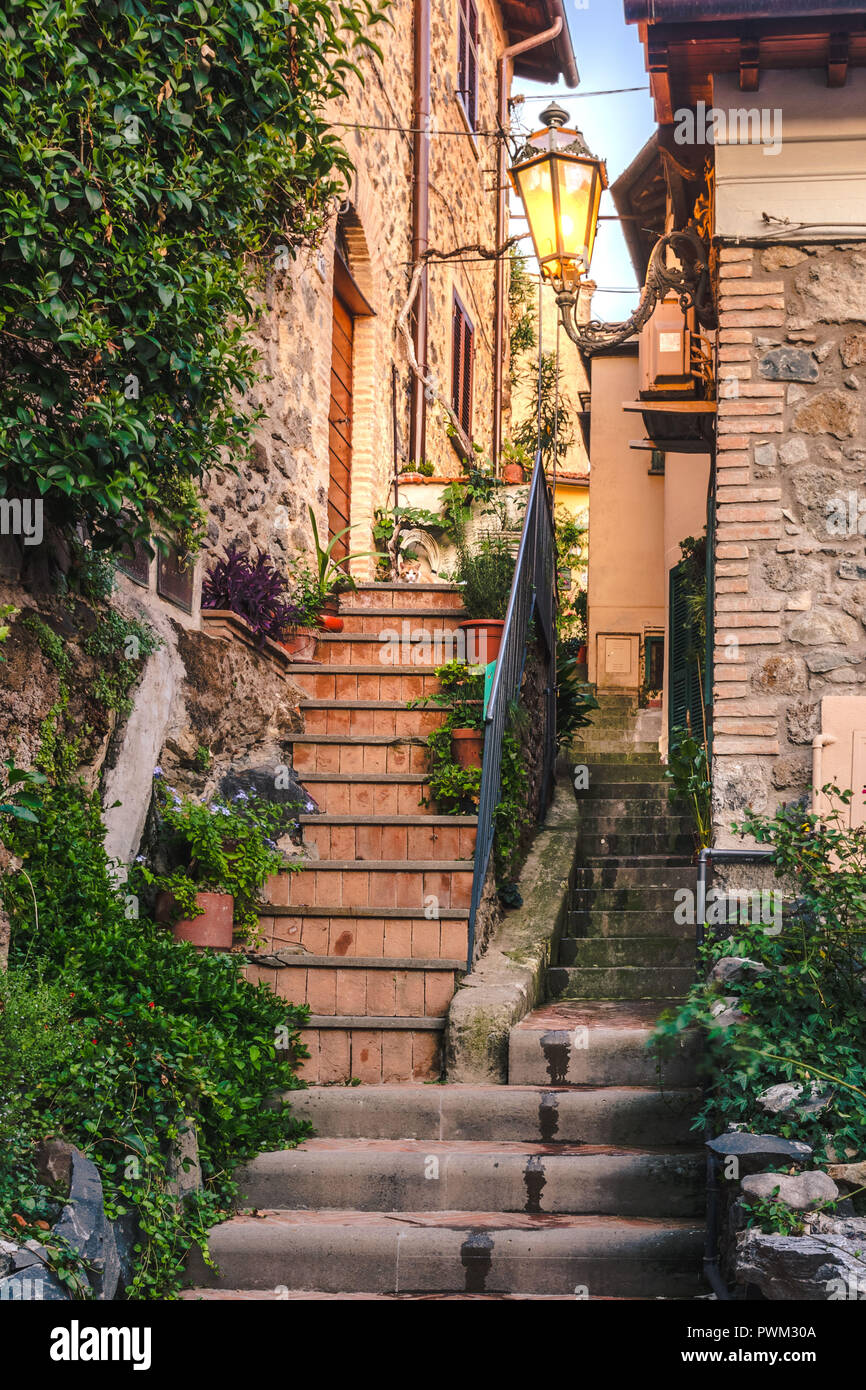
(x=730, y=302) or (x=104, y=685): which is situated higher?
(x=730, y=302)

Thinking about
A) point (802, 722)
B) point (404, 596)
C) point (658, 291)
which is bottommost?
point (802, 722)

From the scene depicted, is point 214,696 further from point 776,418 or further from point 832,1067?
point 832,1067

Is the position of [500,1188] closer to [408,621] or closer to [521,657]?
[521,657]

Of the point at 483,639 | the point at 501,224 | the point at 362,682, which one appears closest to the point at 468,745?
the point at 362,682

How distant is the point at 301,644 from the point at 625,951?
2.37 m

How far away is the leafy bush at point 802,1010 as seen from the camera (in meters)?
3.59

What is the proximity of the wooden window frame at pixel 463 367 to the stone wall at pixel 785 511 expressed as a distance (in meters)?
7.14

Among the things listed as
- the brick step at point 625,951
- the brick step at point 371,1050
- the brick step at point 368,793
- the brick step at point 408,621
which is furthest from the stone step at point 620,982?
the brick step at point 408,621

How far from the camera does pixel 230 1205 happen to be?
4062mm

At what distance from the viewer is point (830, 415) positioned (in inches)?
227

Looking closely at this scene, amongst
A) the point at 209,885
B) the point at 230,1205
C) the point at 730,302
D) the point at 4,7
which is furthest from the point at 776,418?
the point at 230,1205

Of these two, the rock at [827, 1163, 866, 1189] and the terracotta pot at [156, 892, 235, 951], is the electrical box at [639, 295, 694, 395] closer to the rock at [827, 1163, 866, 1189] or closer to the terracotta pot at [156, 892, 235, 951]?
the terracotta pot at [156, 892, 235, 951]

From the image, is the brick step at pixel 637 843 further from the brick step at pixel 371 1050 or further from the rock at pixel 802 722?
the brick step at pixel 371 1050

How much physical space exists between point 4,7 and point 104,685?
6.99 feet
